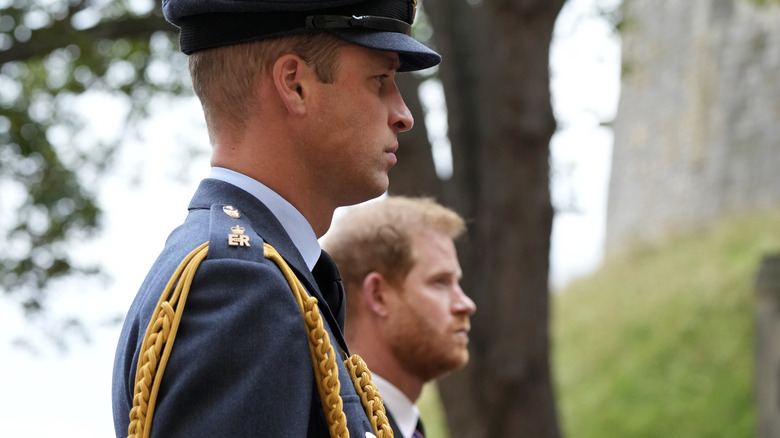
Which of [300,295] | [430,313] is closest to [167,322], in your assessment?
[300,295]

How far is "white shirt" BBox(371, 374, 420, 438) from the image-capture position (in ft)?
9.86

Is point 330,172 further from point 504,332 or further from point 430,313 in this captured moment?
point 504,332

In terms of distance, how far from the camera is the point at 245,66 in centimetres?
167

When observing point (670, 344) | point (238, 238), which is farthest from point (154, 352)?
point (670, 344)

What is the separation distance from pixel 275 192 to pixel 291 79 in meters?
0.18

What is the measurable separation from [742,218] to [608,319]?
3.15 m

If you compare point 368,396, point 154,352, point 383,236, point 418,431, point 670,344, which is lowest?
point 670,344

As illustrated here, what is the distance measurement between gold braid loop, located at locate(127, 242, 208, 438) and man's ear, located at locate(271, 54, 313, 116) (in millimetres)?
315

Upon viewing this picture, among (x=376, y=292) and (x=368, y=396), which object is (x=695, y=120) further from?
(x=368, y=396)

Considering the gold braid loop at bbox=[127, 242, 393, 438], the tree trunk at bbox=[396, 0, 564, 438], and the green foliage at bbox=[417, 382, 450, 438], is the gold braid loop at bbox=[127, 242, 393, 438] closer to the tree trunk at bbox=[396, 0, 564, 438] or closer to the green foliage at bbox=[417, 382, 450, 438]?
the tree trunk at bbox=[396, 0, 564, 438]

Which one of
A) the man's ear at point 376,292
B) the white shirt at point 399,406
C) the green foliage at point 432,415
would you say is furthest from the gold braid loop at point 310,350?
the green foliage at point 432,415

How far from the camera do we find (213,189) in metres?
1.72

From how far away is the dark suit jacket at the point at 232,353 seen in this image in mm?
1415

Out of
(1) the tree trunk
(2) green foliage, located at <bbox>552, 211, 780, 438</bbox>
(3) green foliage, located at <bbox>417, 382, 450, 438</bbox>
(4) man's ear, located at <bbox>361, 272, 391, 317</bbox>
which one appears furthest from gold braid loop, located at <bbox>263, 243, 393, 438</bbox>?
(3) green foliage, located at <bbox>417, 382, 450, 438</bbox>
